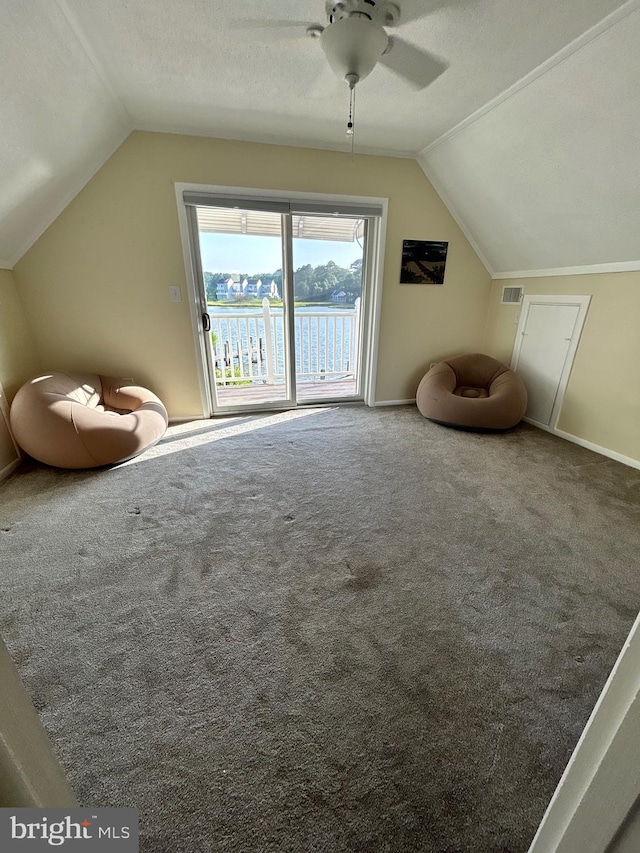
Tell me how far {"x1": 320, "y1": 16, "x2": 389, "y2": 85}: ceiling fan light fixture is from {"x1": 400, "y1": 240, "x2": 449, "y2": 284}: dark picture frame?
69.1 inches

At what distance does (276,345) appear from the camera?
4.45 metres

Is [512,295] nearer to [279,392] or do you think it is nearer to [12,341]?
[279,392]

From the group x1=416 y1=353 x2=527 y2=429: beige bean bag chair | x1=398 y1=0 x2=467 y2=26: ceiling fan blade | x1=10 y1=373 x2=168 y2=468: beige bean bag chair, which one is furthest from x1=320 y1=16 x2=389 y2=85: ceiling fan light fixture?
x1=10 y1=373 x2=168 y2=468: beige bean bag chair

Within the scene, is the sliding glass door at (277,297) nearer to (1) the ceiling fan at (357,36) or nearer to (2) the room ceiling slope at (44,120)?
(2) the room ceiling slope at (44,120)

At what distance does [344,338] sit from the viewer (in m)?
4.72

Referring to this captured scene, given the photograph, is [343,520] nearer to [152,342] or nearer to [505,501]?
[505,501]

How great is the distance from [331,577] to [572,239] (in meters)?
3.05

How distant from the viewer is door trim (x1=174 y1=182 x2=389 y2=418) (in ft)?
9.13

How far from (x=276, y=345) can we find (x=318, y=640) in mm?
3736

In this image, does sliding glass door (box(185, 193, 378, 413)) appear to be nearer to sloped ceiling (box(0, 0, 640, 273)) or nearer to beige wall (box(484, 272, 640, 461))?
sloped ceiling (box(0, 0, 640, 273))

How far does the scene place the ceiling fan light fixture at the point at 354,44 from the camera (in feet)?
4.91

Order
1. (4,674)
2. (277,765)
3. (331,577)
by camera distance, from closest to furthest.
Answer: (4,674) < (277,765) < (331,577)

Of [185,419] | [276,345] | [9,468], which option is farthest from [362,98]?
[9,468]

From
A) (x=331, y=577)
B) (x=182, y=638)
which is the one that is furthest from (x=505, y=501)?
(x=182, y=638)
